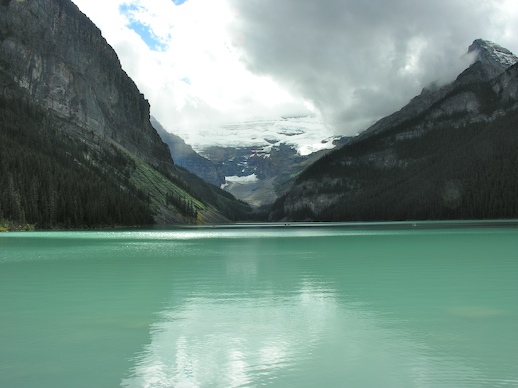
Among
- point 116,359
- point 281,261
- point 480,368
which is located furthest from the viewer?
point 281,261

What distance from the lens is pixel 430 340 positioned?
63.9 feet

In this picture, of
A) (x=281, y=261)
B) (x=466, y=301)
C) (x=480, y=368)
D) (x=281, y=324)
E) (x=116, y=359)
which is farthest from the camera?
(x=281, y=261)

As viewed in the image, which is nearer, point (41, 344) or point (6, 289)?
point (41, 344)

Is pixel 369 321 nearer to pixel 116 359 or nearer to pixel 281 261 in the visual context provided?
pixel 116 359

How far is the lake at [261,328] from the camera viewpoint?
15.6 metres

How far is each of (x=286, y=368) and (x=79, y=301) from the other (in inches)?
675

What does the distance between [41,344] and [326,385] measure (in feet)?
37.0

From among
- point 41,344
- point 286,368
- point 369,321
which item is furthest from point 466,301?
point 41,344

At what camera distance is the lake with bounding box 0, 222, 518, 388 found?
15586mm

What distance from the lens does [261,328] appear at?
22062 mm

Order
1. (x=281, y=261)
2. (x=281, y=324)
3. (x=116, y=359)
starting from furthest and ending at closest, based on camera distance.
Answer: (x=281, y=261)
(x=281, y=324)
(x=116, y=359)

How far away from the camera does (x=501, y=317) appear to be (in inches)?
924

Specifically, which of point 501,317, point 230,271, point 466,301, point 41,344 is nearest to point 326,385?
point 41,344

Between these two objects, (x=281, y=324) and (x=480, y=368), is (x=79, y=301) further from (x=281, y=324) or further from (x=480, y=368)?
(x=480, y=368)
